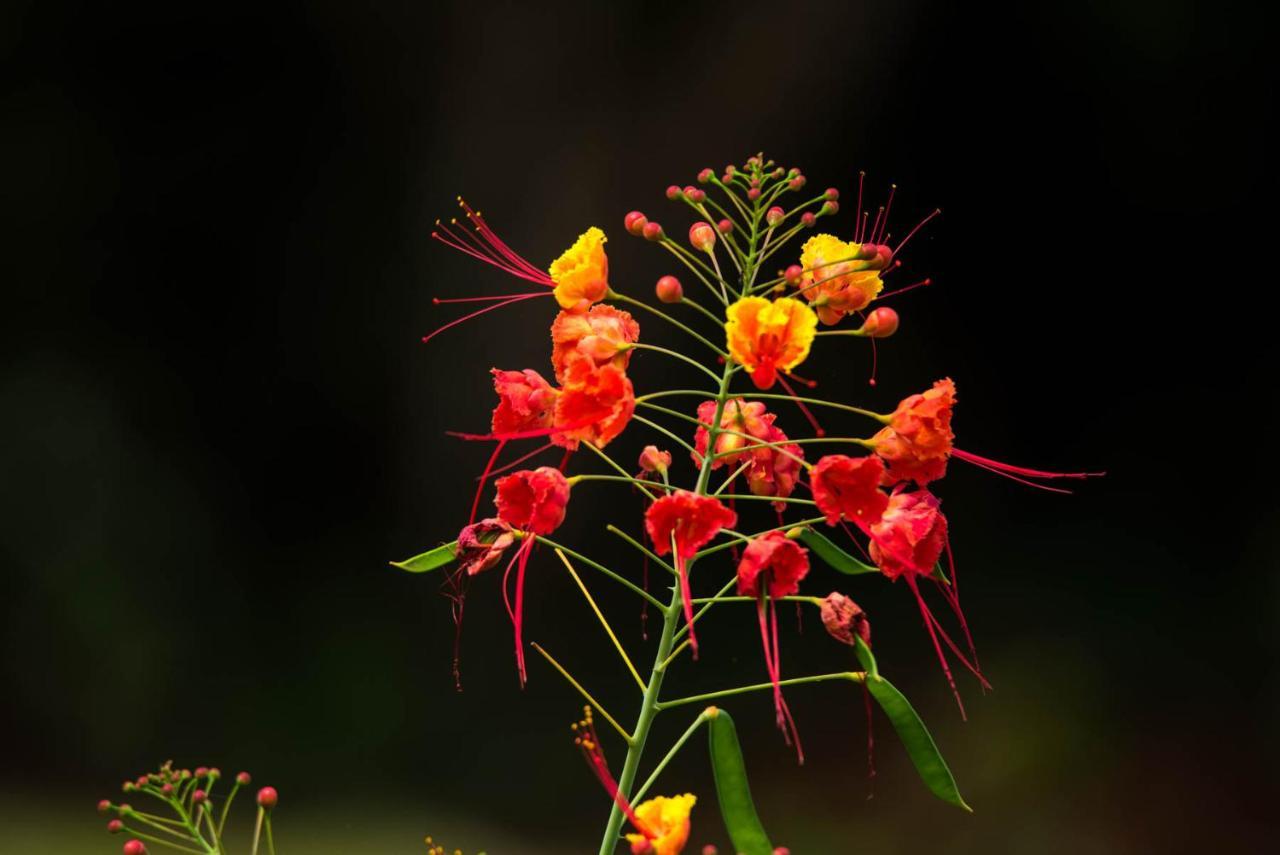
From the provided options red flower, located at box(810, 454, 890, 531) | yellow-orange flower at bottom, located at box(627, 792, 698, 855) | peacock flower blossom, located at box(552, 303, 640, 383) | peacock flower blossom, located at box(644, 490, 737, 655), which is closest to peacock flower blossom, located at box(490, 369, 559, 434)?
peacock flower blossom, located at box(552, 303, 640, 383)

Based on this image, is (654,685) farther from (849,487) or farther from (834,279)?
(834,279)

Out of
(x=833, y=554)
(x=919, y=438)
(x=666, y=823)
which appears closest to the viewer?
(x=666, y=823)

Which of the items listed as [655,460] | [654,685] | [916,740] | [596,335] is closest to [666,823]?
[654,685]

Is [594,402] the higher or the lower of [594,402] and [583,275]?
the lower

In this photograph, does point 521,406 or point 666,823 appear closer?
point 666,823

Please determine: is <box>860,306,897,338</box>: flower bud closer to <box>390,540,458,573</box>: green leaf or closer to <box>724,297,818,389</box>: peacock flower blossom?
<box>724,297,818,389</box>: peacock flower blossom

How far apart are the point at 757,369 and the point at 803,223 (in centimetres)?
25

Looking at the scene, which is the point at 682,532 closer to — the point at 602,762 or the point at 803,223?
the point at 602,762

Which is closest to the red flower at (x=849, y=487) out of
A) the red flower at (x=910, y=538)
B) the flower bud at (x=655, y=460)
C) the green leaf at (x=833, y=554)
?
the red flower at (x=910, y=538)

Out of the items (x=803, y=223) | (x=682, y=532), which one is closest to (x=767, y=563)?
(x=682, y=532)

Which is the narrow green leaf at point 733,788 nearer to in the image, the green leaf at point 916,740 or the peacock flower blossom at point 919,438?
the green leaf at point 916,740

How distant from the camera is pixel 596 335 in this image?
1604 mm

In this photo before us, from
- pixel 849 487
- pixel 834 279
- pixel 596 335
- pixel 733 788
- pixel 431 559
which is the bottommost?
pixel 733 788

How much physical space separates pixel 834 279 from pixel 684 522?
0.38 m
